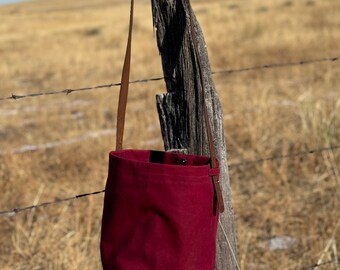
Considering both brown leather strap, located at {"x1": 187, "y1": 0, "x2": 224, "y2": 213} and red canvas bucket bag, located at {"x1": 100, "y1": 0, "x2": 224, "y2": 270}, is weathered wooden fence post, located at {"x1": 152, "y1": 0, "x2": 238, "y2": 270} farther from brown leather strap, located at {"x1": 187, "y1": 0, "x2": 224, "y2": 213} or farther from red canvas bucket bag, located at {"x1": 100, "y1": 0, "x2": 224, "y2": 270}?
red canvas bucket bag, located at {"x1": 100, "y1": 0, "x2": 224, "y2": 270}

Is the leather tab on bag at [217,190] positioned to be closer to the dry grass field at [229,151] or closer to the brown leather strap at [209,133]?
the brown leather strap at [209,133]

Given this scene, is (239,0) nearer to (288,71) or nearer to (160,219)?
(288,71)

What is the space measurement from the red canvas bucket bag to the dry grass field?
1.48 meters

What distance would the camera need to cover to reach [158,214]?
1580 millimetres

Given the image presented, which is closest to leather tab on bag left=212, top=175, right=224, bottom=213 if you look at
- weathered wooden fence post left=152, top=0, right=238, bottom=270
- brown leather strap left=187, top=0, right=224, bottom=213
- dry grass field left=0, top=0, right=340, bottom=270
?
brown leather strap left=187, top=0, right=224, bottom=213

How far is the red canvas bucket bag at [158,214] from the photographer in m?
1.56

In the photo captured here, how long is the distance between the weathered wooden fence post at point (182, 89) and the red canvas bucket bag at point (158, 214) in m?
0.26

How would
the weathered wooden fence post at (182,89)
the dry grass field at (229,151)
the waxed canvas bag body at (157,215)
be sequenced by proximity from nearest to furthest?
the waxed canvas bag body at (157,215) → the weathered wooden fence post at (182,89) → the dry grass field at (229,151)

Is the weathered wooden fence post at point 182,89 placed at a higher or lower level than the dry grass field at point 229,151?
higher

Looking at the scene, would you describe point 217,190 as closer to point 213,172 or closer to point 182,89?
point 213,172

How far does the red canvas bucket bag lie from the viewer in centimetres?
156

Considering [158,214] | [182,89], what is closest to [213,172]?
[158,214]

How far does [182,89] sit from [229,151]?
3267mm

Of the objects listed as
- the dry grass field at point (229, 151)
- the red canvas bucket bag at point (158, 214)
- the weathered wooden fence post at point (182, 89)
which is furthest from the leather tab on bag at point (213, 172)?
the dry grass field at point (229, 151)
